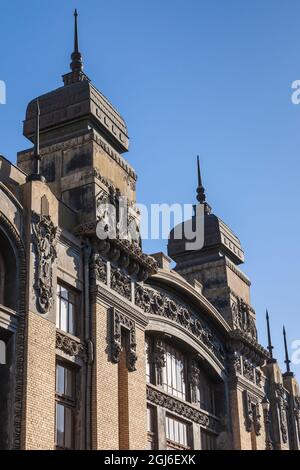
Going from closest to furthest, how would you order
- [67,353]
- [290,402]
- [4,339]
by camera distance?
[4,339] < [67,353] < [290,402]

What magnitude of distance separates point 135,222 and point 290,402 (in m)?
18.3

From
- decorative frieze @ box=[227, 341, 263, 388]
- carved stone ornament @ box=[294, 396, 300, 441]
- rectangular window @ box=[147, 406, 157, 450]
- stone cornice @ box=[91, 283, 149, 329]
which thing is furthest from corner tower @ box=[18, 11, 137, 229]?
carved stone ornament @ box=[294, 396, 300, 441]

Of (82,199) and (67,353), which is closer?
(67,353)

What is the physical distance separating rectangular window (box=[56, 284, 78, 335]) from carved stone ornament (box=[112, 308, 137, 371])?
1.45 metres

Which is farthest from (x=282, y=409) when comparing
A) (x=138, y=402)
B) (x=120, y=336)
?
(x=120, y=336)

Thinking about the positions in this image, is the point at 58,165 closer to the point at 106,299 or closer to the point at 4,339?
the point at 106,299

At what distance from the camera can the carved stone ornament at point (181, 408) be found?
30594 mm

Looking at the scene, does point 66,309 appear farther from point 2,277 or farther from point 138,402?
point 138,402

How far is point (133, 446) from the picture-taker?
26562 mm

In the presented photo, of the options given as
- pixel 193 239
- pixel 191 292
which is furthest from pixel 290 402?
pixel 191 292

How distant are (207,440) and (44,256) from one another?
1401cm

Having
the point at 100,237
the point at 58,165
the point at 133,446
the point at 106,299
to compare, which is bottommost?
the point at 133,446

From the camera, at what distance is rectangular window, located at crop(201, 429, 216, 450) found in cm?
3444

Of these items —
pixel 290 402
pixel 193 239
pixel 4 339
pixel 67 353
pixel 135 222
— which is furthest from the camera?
pixel 290 402
